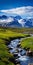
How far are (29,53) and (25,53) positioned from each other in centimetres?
268

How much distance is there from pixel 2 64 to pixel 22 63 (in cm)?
965

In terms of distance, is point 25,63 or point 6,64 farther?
point 25,63

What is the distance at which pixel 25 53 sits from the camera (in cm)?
6619

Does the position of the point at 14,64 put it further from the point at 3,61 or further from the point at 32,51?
the point at 32,51

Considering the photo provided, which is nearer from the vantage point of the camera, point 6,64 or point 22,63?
point 6,64

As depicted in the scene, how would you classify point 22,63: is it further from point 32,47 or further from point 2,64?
point 32,47

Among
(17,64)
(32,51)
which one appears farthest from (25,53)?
(17,64)

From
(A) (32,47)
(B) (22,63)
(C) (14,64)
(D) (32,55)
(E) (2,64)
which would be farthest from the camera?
(A) (32,47)

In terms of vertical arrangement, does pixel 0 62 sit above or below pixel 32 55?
below

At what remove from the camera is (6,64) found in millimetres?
43062

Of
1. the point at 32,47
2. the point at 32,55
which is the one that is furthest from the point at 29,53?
the point at 32,47

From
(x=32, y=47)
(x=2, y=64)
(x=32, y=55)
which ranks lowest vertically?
(x=2, y=64)

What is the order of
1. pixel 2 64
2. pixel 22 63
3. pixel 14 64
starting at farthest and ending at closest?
1. pixel 22 63
2. pixel 14 64
3. pixel 2 64

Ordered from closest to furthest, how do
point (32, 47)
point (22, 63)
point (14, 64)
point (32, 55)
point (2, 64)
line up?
point (2, 64) < point (14, 64) < point (22, 63) < point (32, 55) < point (32, 47)
